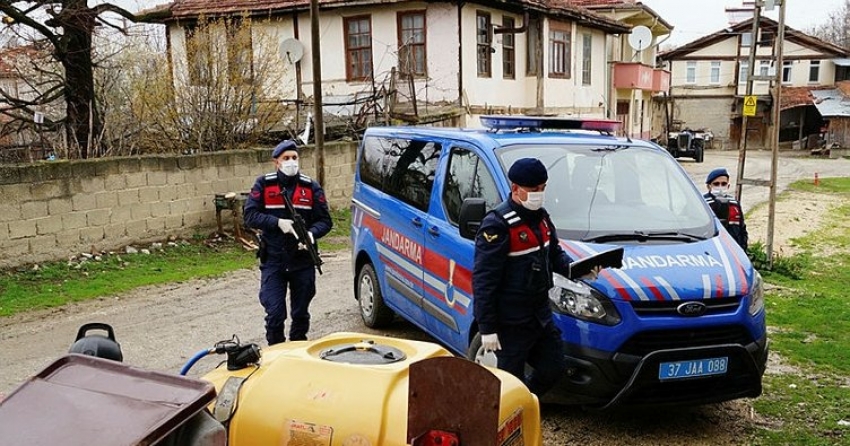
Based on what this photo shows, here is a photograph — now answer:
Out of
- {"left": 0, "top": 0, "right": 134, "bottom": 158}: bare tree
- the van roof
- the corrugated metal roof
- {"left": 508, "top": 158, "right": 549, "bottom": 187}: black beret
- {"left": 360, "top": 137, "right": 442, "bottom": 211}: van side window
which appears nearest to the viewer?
{"left": 508, "top": 158, "right": 549, "bottom": 187}: black beret

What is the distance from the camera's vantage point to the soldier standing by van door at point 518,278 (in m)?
4.27

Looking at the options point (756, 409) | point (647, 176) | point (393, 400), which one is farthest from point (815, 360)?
point (393, 400)

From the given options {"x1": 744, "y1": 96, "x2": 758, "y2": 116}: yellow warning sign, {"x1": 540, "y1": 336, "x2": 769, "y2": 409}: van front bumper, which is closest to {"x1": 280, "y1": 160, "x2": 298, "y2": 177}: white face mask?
{"x1": 540, "y1": 336, "x2": 769, "y2": 409}: van front bumper

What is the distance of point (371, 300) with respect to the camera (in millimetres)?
7395

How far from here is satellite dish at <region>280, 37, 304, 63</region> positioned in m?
20.9

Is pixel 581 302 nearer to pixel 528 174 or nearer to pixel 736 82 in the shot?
pixel 528 174

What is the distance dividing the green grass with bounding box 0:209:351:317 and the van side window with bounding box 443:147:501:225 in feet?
17.0

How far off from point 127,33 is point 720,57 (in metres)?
46.7

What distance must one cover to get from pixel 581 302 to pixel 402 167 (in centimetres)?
279

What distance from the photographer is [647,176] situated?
18.7 ft

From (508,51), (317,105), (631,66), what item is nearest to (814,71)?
(631,66)

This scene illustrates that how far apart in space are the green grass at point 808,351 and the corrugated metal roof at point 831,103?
123ft

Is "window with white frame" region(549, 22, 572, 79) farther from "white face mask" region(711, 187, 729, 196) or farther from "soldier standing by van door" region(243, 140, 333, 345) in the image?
"soldier standing by van door" region(243, 140, 333, 345)

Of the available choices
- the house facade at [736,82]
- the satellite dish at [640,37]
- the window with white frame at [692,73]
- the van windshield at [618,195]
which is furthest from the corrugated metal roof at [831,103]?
the van windshield at [618,195]
